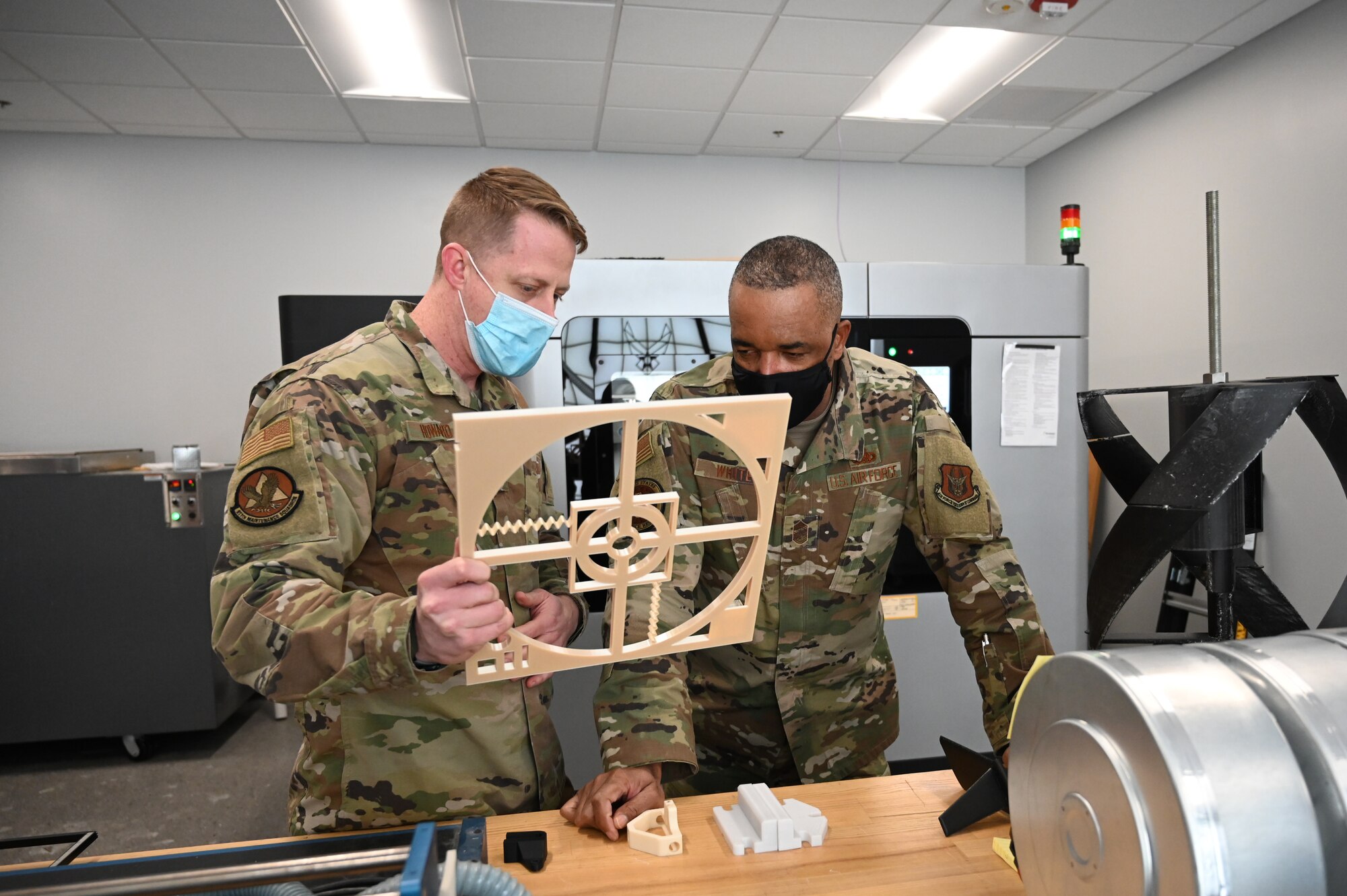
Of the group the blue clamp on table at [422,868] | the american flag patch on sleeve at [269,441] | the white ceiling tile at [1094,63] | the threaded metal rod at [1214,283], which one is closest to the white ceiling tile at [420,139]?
the white ceiling tile at [1094,63]

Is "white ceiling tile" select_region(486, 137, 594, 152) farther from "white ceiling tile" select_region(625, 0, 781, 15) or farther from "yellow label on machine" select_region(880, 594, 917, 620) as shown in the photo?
"yellow label on machine" select_region(880, 594, 917, 620)

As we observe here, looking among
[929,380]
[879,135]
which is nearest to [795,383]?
[929,380]

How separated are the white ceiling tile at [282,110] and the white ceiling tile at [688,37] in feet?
4.90

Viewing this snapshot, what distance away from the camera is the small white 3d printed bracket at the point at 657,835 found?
2.98 ft

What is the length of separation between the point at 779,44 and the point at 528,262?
2.43 m

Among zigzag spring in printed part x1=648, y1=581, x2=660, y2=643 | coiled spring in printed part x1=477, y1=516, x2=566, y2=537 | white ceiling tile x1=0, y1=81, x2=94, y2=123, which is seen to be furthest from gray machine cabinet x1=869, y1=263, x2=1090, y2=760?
white ceiling tile x1=0, y1=81, x2=94, y2=123

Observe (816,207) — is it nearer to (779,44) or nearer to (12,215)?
(779,44)

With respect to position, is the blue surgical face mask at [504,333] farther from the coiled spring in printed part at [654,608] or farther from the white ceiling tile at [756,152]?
the white ceiling tile at [756,152]

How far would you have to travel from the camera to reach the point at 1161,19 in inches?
118

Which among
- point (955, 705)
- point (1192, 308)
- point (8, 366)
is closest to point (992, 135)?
point (1192, 308)

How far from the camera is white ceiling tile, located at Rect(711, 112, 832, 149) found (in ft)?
13.0

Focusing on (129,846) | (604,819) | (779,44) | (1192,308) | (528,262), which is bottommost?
(129,846)

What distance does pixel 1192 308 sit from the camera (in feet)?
11.7

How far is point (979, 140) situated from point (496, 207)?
3.91m
